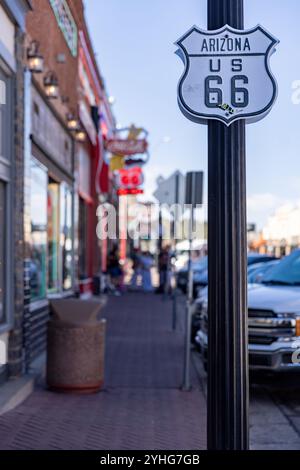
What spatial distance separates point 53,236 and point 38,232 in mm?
1970

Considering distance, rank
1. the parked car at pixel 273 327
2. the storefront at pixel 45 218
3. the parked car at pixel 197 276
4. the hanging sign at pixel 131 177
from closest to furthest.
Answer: the parked car at pixel 273 327 → the storefront at pixel 45 218 → the parked car at pixel 197 276 → the hanging sign at pixel 131 177

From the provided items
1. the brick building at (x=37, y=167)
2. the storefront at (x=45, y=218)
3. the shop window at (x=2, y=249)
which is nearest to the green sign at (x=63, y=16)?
the brick building at (x=37, y=167)

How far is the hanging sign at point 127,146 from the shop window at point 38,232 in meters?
12.3

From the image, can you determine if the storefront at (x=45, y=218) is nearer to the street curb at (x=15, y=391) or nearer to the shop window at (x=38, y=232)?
the shop window at (x=38, y=232)

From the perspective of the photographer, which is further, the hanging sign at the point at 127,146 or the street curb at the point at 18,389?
the hanging sign at the point at 127,146

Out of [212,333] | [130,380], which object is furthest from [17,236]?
[212,333]

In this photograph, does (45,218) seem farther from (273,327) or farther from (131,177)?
(131,177)

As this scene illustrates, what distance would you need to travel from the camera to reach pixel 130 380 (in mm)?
9695

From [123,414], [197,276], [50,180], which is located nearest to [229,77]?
[123,414]

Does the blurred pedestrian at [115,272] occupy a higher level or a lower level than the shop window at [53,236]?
lower

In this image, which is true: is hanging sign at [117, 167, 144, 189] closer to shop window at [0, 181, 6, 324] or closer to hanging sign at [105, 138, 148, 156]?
hanging sign at [105, 138, 148, 156]

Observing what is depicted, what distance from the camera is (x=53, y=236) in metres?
14.1

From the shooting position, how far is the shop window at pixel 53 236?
1383cm

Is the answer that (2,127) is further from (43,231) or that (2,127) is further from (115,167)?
(115,167)
